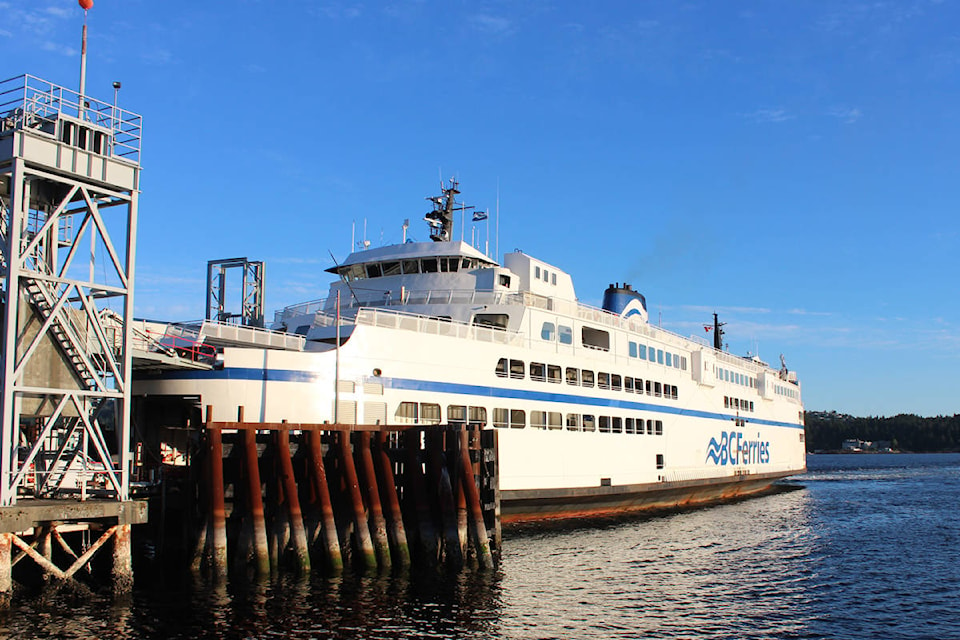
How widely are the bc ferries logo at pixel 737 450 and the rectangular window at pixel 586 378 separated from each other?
11.6m

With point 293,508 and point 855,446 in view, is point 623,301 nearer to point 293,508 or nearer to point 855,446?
point 293,508

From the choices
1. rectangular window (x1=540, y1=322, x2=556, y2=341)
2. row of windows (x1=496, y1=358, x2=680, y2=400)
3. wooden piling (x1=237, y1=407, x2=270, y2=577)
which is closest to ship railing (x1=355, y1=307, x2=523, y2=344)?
row of windows (x1=496, y1=358, x2=680, y2=400)

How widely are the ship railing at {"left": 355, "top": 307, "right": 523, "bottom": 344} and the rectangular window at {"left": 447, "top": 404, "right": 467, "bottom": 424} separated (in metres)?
2.21

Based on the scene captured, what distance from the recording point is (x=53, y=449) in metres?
19.9

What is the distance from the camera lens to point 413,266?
32.3m

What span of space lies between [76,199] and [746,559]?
20.1 meters

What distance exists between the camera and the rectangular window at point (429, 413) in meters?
24.4

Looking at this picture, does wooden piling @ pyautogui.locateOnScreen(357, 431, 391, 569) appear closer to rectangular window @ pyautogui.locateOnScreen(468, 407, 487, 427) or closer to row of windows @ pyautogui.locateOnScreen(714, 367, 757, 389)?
rectangular window @ pyautogui.locateOnScreen(468, 407, 487, 427)

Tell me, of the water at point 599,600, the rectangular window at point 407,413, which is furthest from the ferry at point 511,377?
the water at point 599,600

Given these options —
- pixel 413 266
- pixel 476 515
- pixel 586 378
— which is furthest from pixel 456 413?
pixel 413 266

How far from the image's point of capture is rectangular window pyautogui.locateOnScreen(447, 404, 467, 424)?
25.2 metres

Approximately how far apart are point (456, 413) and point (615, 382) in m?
9.45

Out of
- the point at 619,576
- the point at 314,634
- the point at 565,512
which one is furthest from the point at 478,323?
the point at 314,634

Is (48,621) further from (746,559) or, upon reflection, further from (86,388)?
(746,559)
